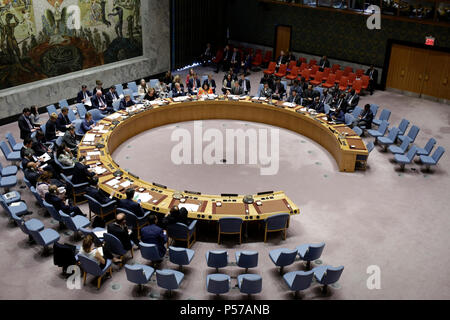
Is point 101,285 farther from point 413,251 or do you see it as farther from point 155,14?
point 155,14

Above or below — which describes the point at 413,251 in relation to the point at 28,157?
below

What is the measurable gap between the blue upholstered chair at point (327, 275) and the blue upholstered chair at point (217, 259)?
163 centimetres

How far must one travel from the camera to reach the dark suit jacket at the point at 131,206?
30.2 feet

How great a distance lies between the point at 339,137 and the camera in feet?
42.3

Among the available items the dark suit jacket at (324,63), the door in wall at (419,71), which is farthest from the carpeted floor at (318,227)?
the dark suit jacket at (324,63)

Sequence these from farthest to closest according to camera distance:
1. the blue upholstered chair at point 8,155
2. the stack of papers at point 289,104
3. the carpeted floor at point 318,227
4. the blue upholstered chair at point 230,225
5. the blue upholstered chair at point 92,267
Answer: the stack of papers at point 289,104 → the blue upholstered chair at point 8,155 → the blue upholstered chair at point 230,225 → the carpeted floor at point 318,227 → the blue upholstered chair at point 92,267

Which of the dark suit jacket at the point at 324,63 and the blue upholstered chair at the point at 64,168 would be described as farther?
the dark suit jacket at the point at 324,63

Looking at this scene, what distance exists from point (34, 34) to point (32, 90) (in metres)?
1.78

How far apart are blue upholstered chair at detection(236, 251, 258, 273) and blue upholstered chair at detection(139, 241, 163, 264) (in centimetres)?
147

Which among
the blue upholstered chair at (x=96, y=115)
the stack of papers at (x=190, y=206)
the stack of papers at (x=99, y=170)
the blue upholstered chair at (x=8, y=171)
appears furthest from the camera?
the blue upholstered chair at (x=96, y=115)

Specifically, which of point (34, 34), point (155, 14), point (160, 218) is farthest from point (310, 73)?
point (160, 218)

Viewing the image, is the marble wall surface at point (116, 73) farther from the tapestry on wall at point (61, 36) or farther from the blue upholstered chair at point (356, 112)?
the blue upholstered chair at point (356, 112)

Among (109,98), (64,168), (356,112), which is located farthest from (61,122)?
(356,112)
